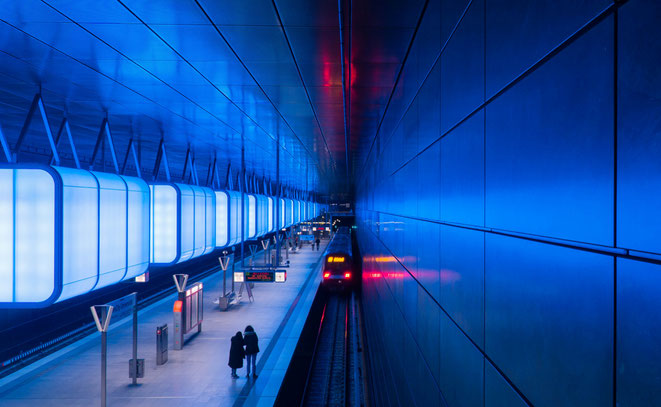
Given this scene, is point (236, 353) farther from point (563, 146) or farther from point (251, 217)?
point (563, 146)

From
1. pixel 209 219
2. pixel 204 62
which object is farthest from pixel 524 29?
pixel 209 219

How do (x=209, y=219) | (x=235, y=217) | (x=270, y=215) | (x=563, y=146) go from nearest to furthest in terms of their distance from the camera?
(x=563, y=146), (x=209, y=219), (x=235, y=217), (x=270, y=215)

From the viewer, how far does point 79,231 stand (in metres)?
5.09

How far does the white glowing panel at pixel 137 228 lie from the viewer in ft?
21.5

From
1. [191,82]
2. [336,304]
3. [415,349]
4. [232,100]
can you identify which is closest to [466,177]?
[415,349]

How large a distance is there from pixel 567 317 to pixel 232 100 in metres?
6.67

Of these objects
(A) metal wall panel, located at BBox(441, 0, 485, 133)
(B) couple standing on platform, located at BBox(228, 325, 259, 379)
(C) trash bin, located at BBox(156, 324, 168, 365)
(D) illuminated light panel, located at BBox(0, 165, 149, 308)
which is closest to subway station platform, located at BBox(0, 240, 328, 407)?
(C) trash bin, located at BBox(156, 324, 168, 365)

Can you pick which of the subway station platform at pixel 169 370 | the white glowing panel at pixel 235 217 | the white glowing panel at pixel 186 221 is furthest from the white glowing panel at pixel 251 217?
the white glowing panel at pixel 186 221

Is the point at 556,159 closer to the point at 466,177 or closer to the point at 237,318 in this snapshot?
the point at 466,177

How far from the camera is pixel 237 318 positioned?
14.7m

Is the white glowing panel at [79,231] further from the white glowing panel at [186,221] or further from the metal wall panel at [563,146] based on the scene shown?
the metal wall panel at [563,146]

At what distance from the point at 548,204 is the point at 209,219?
959 centimetres

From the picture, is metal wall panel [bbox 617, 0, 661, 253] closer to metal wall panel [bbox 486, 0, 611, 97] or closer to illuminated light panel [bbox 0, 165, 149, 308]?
metal wall panel [bbox 486, 0, 611, 97]

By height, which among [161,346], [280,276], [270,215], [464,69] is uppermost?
[464,69]
